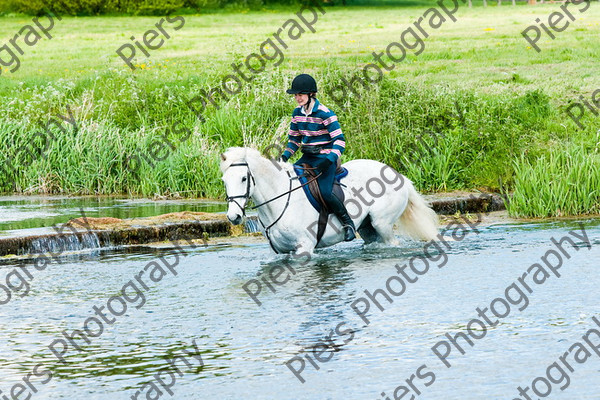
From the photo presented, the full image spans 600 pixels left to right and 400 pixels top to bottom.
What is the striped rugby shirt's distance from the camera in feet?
38.7

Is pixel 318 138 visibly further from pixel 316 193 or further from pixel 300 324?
pixel 300 324

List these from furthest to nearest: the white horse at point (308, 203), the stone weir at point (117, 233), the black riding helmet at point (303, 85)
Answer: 1. the stone weir at point (117, 233)
2. the black riding helmet at point (303, 85)
3. the white horse at point (308, 203)

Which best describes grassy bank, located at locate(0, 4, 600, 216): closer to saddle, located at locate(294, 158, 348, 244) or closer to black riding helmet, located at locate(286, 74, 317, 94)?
saddle, located at locate(294, 158, 348, 244)

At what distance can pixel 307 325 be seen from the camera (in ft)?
29.2

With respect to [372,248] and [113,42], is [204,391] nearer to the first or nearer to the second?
[372,248]

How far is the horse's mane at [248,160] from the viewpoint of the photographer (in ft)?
36.9

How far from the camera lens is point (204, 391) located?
7078 millimetres

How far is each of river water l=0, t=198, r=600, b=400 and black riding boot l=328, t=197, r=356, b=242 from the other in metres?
0.33

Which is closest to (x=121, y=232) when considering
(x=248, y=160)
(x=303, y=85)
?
(x=248, y=160)

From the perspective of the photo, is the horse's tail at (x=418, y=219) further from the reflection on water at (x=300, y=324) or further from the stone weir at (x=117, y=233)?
the stone weir at (x=117, y=233)

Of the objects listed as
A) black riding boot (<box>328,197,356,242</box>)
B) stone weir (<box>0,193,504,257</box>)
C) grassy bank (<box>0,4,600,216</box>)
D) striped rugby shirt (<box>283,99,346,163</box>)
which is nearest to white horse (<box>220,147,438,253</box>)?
black riding boot (<box>328,197,356,242</box>)

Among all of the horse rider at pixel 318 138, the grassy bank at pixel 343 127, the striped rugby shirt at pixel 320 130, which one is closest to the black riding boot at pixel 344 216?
the horse rider at pixel 318 138

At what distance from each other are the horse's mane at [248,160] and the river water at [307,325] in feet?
3.66

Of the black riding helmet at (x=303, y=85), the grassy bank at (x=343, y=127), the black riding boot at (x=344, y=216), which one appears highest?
the black riding helmet at (x=303, y=85)
